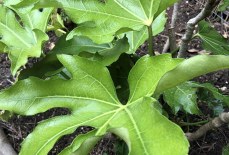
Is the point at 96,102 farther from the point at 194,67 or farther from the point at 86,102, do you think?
the point at 194,67

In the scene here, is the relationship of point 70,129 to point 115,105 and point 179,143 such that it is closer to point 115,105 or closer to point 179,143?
point 115,105

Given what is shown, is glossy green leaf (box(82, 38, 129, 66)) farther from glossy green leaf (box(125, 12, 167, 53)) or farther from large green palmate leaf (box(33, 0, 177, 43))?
glossy green leaf (box(125, 12, 167, 53))

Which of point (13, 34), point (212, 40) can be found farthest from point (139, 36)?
point (13, 34)

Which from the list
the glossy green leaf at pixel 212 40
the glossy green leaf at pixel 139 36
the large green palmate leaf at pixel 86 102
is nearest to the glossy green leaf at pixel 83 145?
the large green palmate leaf at pixel 86 102

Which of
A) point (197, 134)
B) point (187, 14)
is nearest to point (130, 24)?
point (197, 134)

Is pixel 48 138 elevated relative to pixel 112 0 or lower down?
lower down
